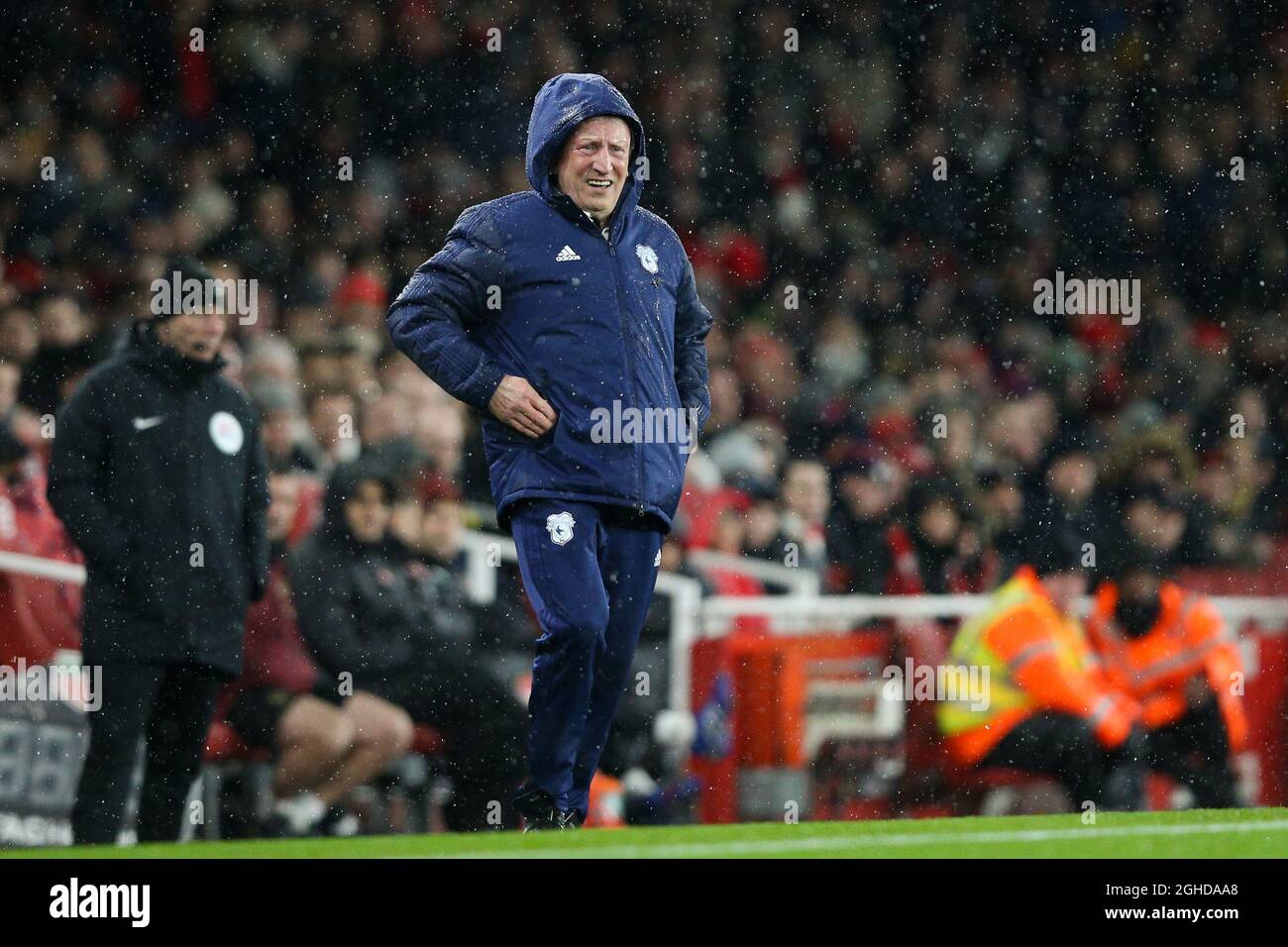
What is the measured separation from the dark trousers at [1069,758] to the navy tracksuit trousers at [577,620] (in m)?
3.15

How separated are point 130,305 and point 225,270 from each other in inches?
34.6

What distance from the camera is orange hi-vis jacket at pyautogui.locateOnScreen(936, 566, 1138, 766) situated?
29.0ft

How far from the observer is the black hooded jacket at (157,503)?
6.97 m

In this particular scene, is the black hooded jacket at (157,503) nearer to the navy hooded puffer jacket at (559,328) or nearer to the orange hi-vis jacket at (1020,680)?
the navy hooded puffer jacket at (559,328)

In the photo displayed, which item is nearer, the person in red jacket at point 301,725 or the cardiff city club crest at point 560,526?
the cardiff city club crest at point 560,526

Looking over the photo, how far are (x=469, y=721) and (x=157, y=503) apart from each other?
1.68m

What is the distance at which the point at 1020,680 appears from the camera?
8.88 metres

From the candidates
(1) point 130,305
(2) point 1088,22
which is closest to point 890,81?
(2) point 1088,22

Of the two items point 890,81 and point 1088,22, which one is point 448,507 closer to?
point 890,81

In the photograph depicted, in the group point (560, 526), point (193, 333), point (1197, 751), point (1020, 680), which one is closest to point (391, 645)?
point (193, 333)

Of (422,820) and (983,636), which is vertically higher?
(983,636)

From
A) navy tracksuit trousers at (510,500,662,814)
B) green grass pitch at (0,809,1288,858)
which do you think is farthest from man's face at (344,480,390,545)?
green grass pitch at (0,809,1288,858)

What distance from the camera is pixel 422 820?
27.2 ft

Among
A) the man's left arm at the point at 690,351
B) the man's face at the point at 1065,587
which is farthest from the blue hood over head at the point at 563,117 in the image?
the man's face at the point at 1065,587
